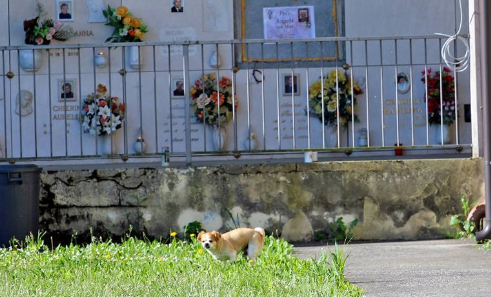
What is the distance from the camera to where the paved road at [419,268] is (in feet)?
20.3

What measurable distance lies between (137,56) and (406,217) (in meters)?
3.81

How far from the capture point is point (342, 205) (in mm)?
9492

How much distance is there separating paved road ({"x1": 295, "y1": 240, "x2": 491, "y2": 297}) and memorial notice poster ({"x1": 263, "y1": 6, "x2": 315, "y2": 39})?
344 centimetres

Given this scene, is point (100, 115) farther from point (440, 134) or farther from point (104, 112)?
point (440, 134)

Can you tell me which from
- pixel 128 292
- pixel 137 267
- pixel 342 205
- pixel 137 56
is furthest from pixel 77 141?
pixel 128 292

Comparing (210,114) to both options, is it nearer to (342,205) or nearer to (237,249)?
(342,205)

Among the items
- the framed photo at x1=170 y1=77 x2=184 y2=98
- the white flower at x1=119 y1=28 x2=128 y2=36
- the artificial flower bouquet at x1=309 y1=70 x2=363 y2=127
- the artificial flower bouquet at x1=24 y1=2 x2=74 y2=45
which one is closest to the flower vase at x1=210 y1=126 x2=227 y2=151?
the framed photo at x1=170 y1=77 x2=184 y2=98

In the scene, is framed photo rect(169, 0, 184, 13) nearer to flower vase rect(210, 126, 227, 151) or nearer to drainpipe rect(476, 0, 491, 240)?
flower vase rect(210, 126, 227, 151)

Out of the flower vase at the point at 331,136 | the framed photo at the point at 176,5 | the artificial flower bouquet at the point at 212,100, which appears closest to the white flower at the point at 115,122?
the artificial flower bouquet at the point at 212,100

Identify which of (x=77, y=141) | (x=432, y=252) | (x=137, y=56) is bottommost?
(x=432, y=252)

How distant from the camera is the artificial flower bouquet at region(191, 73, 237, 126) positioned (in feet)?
37.1

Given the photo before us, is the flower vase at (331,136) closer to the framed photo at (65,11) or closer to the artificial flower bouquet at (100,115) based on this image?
the artificial flower bouquet at (100,115)

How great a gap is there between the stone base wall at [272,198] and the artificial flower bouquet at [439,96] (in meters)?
1.88

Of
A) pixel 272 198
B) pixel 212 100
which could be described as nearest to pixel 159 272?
pixel 272 198
